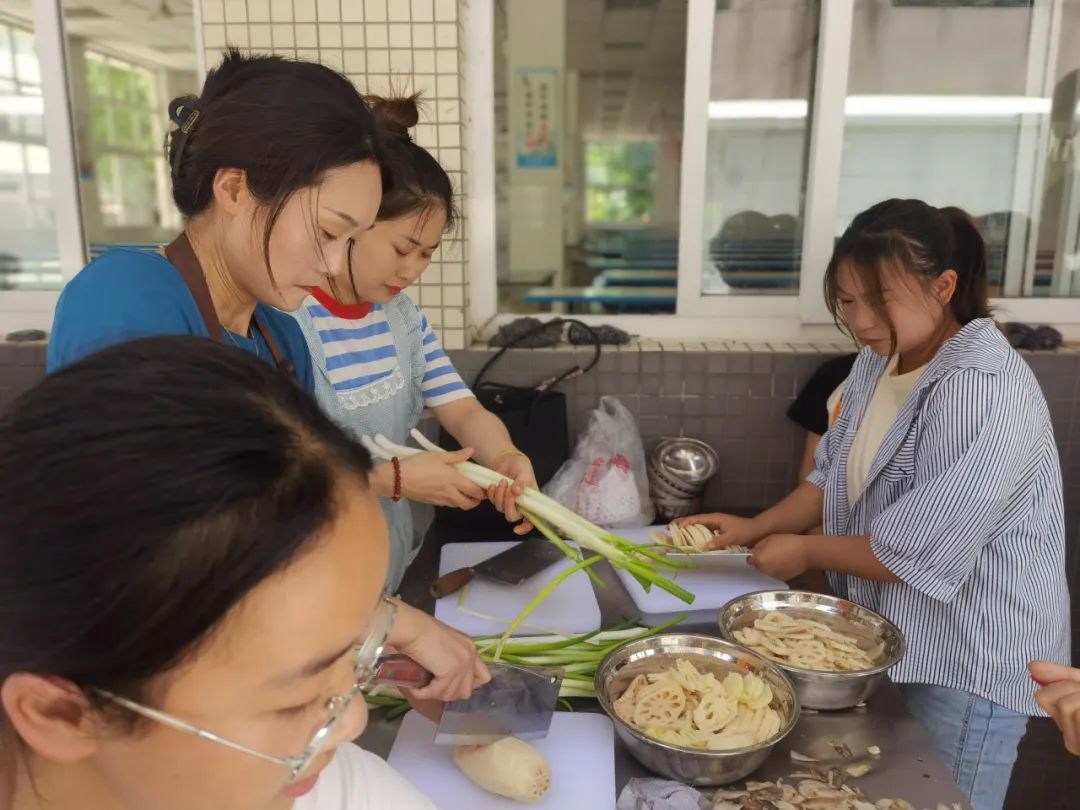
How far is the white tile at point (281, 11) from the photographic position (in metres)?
2.61

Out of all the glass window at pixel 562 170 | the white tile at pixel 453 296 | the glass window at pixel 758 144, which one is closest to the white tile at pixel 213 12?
the glass window at pixel 562 170

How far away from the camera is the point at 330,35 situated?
2.63m

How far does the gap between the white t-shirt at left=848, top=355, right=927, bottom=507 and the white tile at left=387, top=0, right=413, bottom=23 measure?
6.10 feet

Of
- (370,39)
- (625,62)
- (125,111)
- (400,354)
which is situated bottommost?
(400,354)

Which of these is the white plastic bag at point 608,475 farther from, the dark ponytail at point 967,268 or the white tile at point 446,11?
the white tile at point 446,11

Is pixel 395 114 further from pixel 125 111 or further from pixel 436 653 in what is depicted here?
pixel 125 111

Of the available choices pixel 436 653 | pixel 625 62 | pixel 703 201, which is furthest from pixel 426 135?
pixel 625 62

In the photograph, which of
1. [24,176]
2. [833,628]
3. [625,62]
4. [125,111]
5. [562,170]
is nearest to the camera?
[833,628]

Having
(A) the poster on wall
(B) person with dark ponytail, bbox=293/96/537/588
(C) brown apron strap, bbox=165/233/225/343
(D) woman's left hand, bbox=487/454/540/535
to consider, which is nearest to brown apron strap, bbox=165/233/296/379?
(C) brown apron strap, bbox=165/233/225/343

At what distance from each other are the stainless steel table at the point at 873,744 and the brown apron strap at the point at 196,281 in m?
0.72

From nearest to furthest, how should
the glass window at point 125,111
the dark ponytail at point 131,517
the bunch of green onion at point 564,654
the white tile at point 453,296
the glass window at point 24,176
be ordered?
the dark ponytail at point 131,517 → the bunch of green onion at point 564,654 → the white tile at point 453,296 → the glass window at point 24,176 → the glass window at point 125,111

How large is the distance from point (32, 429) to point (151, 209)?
785cm

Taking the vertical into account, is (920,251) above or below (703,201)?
below

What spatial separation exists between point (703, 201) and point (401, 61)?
119 centimetres
